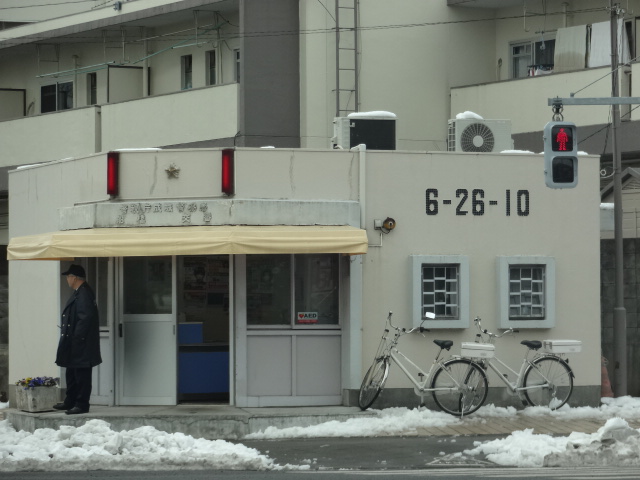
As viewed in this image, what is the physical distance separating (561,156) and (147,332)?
6204 mm

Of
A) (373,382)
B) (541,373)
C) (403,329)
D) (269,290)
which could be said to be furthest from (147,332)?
(541,373)

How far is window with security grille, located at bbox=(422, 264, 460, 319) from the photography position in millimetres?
17188

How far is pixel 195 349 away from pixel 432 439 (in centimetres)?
414

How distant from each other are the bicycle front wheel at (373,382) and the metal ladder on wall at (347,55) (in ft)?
36.0

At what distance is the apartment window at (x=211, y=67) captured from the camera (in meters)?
28.9

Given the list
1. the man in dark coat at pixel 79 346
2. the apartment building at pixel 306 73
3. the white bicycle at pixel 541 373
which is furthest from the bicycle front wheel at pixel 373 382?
the apartment building at pixel 306 73

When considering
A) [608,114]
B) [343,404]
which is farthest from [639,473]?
[608,114]

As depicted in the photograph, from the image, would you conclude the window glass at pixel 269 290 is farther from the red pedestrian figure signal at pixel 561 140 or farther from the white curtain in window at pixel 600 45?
the white curtain in window at pixel 600 45

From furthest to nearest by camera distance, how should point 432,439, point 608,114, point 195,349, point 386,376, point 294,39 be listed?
point 294,39, point 608,114, point 195,349, point 386,376, point 432,439

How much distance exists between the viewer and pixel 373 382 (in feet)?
53.7

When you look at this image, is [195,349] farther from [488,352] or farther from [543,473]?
[543,473]

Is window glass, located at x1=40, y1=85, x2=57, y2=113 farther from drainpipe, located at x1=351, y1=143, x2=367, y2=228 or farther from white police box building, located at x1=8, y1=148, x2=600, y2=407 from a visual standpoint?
drainpipe, located at x1=351, y1=143, x2=367, y2=228

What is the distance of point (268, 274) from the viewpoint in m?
17.0

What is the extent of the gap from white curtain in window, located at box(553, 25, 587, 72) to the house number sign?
375 inches
